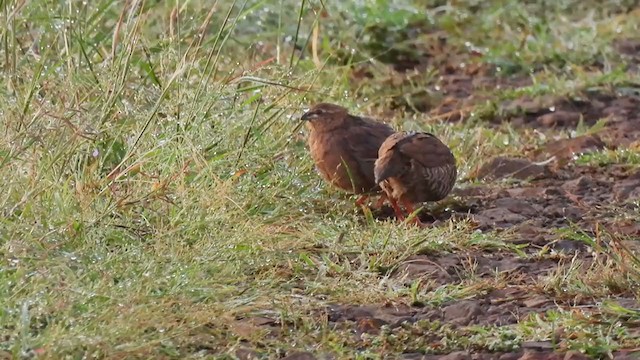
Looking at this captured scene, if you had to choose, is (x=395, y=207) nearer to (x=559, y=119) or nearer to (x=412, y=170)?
(x=412, y=170)

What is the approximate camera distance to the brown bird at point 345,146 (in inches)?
242

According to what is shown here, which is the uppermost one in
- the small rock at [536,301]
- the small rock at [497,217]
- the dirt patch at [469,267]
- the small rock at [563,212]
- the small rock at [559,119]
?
the small rock at [536,301]

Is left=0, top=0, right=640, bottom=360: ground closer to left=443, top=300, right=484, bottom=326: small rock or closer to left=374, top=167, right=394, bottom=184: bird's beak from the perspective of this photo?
left=443, top=300, right=484, bottom=326: small rock

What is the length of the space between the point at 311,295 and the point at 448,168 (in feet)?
5.10

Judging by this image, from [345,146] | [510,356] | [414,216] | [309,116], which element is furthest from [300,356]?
[309,116]

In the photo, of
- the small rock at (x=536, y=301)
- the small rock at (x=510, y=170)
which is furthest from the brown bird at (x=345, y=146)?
the small rock at (x=536, y=301)

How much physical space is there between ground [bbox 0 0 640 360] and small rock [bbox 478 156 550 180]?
0.04 ft

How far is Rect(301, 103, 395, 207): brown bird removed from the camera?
6141mm

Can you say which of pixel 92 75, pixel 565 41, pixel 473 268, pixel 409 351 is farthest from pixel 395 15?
pixel 409 351

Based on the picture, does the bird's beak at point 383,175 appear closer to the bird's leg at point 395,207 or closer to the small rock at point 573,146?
the bird's leg at point 395,207

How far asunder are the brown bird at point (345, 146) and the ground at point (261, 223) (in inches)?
4.6

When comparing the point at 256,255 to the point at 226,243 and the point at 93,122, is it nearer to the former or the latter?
the point at 226,243

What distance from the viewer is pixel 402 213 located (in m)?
6.04

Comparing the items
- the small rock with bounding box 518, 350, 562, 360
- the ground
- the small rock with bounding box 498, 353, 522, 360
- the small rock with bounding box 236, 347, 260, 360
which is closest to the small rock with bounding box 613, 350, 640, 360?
the ground
